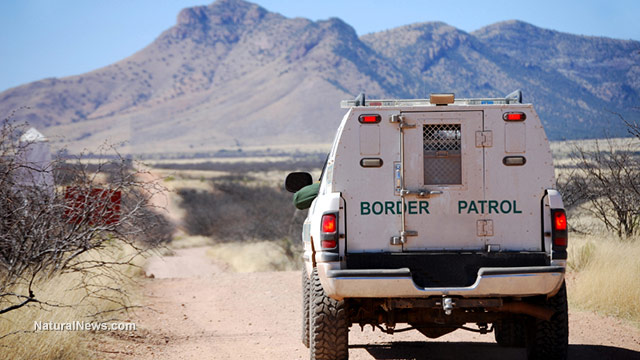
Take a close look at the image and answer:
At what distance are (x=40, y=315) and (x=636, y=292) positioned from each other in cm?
751

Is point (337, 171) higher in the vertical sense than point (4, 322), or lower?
higher

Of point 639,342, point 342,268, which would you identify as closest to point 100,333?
point 342,268

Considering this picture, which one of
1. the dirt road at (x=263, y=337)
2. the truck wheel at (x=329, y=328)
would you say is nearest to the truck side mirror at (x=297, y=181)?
the dirt road at (x=263, y=337)

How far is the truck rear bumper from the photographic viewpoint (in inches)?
253

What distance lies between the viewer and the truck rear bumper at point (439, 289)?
253 inches

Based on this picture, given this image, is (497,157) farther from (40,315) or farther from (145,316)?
(145,316)

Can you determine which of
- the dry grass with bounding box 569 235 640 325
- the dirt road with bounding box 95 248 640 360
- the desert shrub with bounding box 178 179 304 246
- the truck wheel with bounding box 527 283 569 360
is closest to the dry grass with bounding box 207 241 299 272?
the desert shrub with bounding box 178 179 304 246

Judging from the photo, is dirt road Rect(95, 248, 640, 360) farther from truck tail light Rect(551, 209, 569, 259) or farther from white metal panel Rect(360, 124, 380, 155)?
white metal panel Rect(360, 124, 380, 155)

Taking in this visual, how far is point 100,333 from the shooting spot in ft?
32.3

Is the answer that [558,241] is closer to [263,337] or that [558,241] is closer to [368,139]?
[368,139]

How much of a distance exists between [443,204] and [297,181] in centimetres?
236

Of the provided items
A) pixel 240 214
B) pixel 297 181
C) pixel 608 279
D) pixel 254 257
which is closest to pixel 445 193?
pixel 297 181

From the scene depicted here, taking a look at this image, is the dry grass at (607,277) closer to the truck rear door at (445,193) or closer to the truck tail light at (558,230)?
the truck tail light at (558,230)

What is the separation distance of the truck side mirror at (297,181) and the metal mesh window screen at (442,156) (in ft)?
7.01
